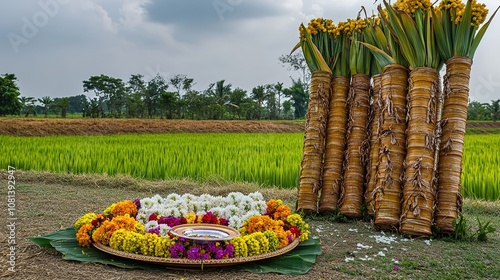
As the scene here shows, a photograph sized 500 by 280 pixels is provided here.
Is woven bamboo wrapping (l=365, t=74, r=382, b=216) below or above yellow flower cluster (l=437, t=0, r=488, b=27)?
below

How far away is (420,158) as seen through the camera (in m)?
4.03

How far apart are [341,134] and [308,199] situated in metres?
0.76

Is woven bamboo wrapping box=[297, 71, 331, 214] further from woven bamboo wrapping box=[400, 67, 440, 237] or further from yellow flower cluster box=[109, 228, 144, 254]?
yellow flower cluster box=[109, 228, 144, 254]

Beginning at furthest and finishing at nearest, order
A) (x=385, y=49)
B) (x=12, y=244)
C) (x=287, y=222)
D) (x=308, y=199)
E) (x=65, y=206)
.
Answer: (x=65, y=206)
(x=308, y=199)
(x=385, y=49)
(x=287, y=222)
(x=12, y=244)

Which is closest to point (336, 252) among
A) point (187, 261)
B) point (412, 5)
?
point (187, 261)

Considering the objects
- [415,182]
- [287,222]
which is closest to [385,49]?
[415,182]

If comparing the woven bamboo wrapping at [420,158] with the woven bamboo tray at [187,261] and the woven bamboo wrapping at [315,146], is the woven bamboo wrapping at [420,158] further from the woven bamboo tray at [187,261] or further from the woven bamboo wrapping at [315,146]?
the woven bamboo tray at [187,261]

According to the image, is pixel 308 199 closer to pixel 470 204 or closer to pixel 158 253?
pixel 158 253

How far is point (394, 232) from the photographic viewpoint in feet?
14.0

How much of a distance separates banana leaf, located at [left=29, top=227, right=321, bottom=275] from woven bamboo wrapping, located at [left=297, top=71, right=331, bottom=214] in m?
1.30

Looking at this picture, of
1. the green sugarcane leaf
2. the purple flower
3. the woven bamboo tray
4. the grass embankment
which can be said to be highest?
the green sugarcane leaf

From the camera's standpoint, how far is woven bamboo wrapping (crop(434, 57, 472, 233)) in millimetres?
4121

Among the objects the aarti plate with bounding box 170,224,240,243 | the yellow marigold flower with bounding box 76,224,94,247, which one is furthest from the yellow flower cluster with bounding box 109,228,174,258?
the yellow marigold flower with bounding box 76,224,94,247

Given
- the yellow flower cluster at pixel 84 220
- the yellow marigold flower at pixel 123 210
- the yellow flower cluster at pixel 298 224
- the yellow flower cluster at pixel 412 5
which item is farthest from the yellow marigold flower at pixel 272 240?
the yellow flower cluster at pixel 412 5
